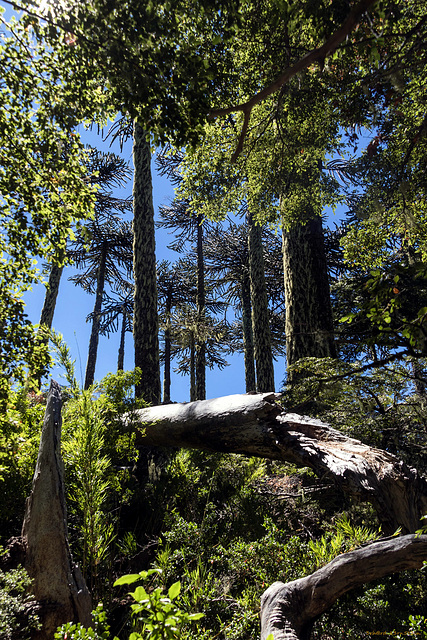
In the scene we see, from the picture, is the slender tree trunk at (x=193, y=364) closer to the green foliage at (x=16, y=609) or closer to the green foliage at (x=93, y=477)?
the green foliage at (x=93, y=477)

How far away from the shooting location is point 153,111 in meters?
3.86

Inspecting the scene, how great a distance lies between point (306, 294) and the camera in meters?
8.24

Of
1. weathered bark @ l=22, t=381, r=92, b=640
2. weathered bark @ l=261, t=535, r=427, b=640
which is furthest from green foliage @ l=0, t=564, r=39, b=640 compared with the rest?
weathered bark @ l=261, t=535, r=427, b=640

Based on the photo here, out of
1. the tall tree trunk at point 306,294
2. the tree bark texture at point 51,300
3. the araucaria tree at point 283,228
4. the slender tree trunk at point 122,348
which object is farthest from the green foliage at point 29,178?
the slender tree trunk at point 122,348

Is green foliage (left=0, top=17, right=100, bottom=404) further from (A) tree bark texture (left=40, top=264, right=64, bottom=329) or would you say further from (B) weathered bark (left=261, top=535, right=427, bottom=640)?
(A) tree bark texture (left=40, top=264, right=64, bottom=329)

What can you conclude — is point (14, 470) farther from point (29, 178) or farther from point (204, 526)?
point (29, 178)

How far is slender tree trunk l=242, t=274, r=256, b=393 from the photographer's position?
16547 millimetres

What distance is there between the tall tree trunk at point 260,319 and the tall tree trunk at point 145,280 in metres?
3.76

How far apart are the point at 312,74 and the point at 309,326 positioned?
14.8ft

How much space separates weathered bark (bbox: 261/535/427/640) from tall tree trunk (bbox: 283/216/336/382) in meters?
4.81

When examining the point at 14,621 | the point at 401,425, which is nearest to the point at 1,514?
the point at 14,621

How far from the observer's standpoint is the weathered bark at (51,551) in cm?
292

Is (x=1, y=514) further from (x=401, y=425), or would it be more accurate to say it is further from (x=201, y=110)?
(x=401, y=425)

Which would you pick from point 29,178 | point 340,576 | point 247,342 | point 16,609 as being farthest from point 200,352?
point 16,609
